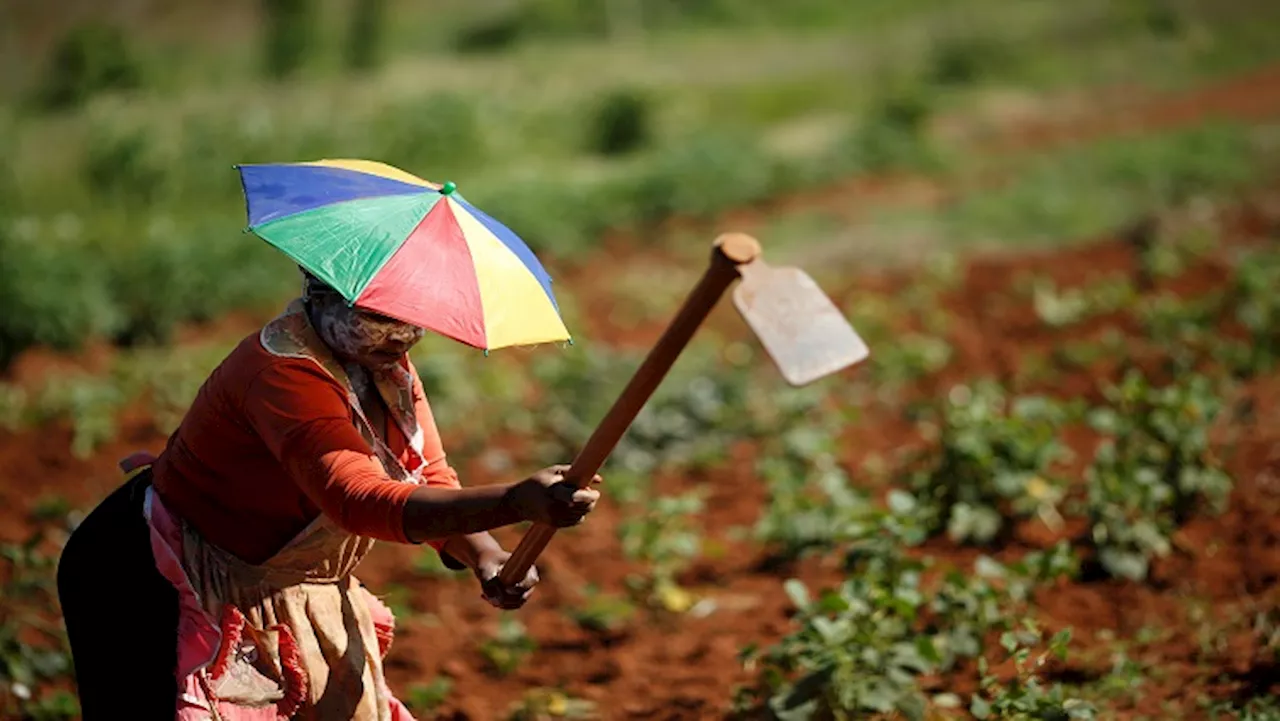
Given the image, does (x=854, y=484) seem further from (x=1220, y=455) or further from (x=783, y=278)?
(x=783, y=278)

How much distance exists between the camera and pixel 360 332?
2.77 meters

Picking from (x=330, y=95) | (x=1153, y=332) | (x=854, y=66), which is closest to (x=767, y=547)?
(x=1153, y=332)

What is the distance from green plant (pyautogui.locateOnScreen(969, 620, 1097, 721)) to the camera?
3.52 meters

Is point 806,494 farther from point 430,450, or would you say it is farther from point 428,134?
point 428,134

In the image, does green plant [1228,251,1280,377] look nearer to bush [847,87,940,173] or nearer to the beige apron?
A: bush [847,87,940,173]

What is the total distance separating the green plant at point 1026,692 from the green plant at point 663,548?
1124 millimetres

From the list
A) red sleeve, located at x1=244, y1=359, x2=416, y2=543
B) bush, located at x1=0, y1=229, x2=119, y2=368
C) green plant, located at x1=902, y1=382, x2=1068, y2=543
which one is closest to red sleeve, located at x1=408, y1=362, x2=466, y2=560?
red sleeve, located at x1=244, y1=359, x2=416, y2=543

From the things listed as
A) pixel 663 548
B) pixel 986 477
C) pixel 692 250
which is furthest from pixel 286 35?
pixel 986 477

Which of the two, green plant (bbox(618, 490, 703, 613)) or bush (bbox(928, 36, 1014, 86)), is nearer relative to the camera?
green plant (bbox(618, 490, 703, 613))

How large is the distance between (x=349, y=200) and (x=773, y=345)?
0.79m

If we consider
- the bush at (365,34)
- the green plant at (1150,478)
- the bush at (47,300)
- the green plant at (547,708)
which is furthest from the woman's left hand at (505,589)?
the bush at (365,34)

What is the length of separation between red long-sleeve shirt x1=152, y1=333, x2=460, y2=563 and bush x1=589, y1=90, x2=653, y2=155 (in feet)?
24.6

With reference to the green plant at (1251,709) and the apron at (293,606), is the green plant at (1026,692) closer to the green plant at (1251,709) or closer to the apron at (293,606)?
the green plant at (1251,709)

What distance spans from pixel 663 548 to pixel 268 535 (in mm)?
2206
